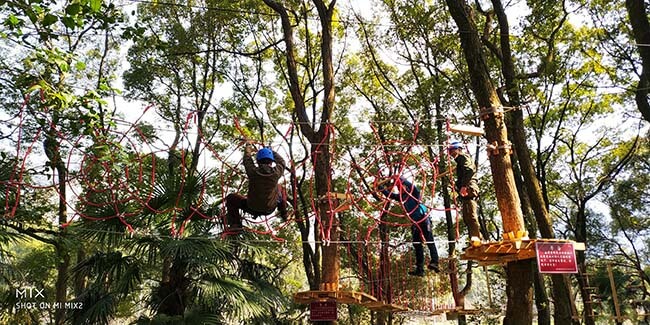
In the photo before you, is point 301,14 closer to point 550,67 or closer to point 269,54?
point 269,54

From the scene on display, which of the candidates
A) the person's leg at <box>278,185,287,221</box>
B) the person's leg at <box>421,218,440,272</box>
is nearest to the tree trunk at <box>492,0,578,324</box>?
the person's leg at <box>421,218,440,272</box>

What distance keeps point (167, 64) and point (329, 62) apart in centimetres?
591

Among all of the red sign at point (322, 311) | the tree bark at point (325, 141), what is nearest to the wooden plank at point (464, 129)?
the tree bark at point (325, 141)

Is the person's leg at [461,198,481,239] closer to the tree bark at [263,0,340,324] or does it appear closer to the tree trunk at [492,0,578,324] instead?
the tree bark at [263,0,340,324]

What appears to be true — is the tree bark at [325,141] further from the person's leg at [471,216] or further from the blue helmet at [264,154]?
the person's leg at [471,216]

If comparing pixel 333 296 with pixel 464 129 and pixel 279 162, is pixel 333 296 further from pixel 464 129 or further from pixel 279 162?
pixel 464 129

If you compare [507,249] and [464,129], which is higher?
[464,129]

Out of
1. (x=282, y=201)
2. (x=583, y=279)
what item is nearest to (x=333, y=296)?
(x=282, y=201)

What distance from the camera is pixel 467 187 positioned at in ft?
16.4

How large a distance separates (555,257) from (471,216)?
0.96 meters

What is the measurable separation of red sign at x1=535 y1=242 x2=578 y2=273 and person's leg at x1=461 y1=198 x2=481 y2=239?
29.5 inches

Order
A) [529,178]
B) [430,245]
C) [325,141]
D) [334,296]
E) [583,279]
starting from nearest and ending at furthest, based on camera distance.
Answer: [430,245]
[334,296]
[529,178]
[325,141]
[583,279]

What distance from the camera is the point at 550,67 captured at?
9406 mm

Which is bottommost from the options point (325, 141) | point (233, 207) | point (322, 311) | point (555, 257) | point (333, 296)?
point (322, 311)
